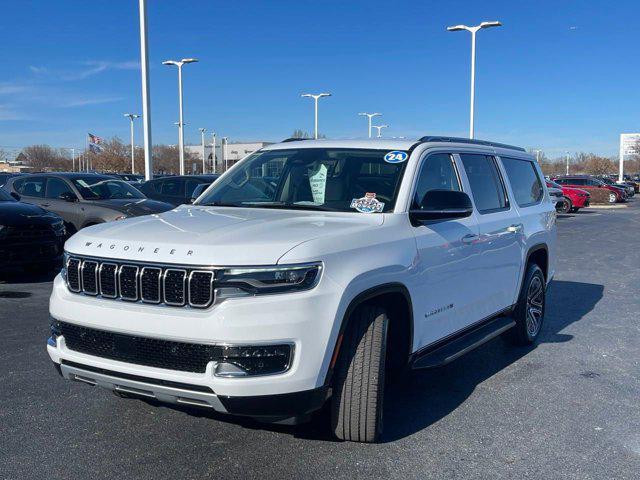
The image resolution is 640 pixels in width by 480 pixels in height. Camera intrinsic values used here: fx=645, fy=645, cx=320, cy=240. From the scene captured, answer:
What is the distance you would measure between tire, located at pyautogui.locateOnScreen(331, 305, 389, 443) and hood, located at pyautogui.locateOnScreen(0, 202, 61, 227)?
7303 mm

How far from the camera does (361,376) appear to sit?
12.2 feet

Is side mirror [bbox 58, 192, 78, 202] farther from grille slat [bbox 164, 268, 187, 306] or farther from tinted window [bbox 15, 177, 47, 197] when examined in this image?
grille slat [bbox 164, 268, 187, 306]

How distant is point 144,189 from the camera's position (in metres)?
16.3

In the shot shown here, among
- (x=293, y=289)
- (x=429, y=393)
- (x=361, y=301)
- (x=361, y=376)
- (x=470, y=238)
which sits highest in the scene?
(x=470, y=238)

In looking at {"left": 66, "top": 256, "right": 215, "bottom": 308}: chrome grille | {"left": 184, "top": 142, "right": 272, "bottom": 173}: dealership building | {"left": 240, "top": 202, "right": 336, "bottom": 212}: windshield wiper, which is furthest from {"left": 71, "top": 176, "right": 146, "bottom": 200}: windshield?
{"left": 184, "top": 142, "right": 272, "bottom": 173}: dealership building

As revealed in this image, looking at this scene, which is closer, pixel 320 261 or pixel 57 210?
pixel 320 261

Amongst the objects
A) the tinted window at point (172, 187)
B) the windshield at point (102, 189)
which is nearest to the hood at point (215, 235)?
the windshield at point (102, 189)

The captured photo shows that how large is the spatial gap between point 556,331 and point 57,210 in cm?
950

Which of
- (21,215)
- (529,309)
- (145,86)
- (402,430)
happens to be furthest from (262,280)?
(145,86)

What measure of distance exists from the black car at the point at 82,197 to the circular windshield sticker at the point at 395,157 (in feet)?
26.2

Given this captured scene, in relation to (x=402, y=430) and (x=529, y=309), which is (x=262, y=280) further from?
(x=529, y=309)

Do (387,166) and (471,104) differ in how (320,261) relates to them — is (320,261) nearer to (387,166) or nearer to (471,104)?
(387,166)

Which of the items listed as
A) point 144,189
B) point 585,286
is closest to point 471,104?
point 144,189

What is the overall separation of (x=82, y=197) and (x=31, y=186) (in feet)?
4.82
